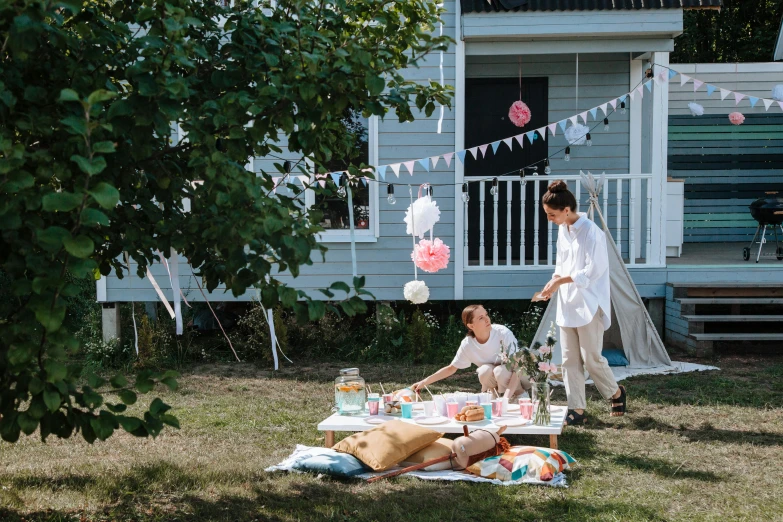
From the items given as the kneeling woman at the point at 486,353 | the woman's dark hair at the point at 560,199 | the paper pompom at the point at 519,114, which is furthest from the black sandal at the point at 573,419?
the paper pompom at the point at 519,114

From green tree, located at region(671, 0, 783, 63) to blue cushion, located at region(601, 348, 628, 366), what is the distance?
13.9 metres

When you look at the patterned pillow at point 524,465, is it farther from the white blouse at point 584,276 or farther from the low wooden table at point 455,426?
the white blouse at point 584,276

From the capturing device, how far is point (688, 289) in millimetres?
9031

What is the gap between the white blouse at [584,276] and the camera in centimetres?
590

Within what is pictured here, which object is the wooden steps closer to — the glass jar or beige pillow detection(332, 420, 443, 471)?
the glass jar

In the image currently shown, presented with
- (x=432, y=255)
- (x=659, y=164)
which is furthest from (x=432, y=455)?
(x=659, y=164)

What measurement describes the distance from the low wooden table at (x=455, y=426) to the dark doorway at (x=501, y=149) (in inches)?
196

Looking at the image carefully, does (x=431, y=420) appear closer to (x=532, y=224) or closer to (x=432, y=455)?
(x=432, y=455)

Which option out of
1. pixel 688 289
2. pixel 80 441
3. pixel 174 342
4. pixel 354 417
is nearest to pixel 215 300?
pixel 174 342

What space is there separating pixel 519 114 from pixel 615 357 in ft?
10.3

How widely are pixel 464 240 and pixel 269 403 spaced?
330cm

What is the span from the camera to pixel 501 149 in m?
10.5

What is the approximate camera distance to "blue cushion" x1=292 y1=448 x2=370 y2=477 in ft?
15.7

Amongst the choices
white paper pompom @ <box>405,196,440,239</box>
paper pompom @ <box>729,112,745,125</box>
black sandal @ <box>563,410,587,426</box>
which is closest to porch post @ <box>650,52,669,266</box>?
white paper pompom @ <box>405,196,440,239</box>
